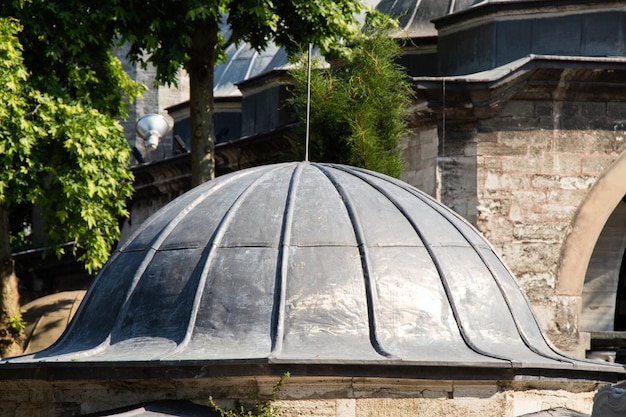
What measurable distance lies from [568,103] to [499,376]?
6.63 metres

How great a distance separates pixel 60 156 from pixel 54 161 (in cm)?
8

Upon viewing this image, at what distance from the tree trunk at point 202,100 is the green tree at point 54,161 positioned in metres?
0.93

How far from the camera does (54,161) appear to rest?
1407cm

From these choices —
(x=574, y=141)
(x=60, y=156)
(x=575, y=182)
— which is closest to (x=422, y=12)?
(x=574, y=141)

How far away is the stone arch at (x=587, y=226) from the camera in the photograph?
1402cm

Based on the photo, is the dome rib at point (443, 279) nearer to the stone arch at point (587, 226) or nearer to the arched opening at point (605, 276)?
the stone arch at point (587, 226)

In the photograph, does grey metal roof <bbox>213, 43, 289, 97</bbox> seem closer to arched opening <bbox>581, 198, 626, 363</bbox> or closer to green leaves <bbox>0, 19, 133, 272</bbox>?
arched opening <bbox>581, 198, 626, 363</bbox>

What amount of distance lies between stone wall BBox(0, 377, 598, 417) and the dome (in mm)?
140

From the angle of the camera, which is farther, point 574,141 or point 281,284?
point 574,141

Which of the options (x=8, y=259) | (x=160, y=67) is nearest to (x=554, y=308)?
(x=160, y=67)

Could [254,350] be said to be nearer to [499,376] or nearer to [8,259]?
[499,376]

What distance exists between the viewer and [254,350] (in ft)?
25.9

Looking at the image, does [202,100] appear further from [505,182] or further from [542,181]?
[542,181]

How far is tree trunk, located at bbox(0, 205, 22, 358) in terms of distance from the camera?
14.2 meters
